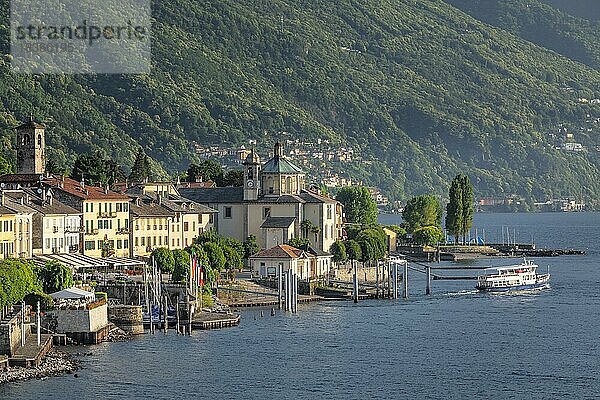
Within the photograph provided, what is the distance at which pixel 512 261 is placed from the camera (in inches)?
6663

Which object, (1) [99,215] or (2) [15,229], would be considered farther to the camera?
(1) [99,215]

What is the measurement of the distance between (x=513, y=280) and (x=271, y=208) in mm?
20784

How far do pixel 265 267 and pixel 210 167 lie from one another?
58.1m

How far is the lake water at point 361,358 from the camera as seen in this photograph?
68.6 m

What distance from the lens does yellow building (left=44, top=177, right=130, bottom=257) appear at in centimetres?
10962

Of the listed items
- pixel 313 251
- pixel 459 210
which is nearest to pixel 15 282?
pixel 313 251

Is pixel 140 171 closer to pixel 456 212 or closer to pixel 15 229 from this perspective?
pixel 456 212

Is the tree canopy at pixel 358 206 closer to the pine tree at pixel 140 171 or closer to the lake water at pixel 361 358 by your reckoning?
the pine tree at pixel 140 171

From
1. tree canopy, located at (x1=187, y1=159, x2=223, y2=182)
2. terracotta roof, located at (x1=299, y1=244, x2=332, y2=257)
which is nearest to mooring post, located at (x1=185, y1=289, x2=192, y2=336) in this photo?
terracotta roof, located at (x1=299, y1=244, x2=332, y2=257)

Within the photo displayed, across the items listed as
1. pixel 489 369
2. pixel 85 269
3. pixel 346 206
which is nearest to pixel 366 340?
pixel 489 369

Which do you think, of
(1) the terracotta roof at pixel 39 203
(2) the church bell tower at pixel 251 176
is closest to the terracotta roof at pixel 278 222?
(2) the church bell tower at pixel 251 176

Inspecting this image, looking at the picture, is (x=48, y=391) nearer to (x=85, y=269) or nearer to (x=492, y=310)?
(x=85, y=269)

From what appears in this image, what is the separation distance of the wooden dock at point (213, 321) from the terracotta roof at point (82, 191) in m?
20.2

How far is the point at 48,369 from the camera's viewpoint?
227 feet
